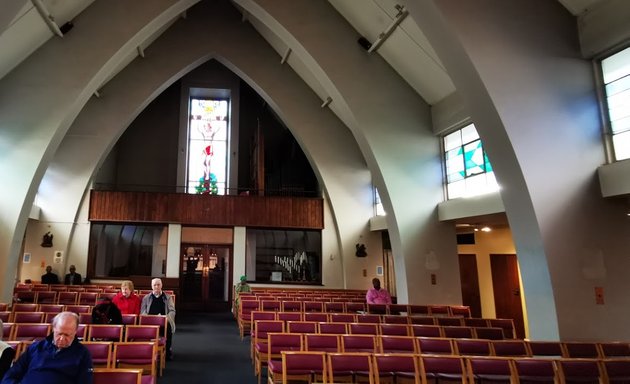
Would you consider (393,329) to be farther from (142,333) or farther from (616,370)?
(142,333)

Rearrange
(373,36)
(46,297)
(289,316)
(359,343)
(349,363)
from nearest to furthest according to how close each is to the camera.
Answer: (349,363) → (359,343) → (289,316) → (46,297) → (373,36)

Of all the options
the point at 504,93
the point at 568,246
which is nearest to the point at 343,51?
the point at 504,93

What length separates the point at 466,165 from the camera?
9.16 metres

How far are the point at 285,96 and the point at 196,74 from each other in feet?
17.7

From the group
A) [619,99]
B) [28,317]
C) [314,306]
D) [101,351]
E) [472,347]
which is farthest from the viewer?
[314,306]

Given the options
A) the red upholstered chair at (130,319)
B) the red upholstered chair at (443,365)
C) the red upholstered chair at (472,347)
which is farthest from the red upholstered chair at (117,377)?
the red upholstered chair at (472,347)

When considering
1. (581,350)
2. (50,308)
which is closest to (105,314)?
(50,308)

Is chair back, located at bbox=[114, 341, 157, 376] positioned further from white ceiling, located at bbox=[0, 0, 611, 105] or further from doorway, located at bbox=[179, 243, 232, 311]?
doorway, located at bbox=[179, 243, 232, 311]

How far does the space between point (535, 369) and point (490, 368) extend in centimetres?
40

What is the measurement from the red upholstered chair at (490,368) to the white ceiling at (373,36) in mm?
6935

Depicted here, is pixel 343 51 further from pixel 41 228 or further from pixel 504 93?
pixel 41 228

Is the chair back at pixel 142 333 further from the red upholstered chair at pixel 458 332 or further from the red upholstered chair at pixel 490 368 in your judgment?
the red upholstered chair at pixel 458 332

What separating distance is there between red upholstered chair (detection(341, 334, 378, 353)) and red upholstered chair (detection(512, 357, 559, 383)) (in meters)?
1.51

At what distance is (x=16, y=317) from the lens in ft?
18.8
